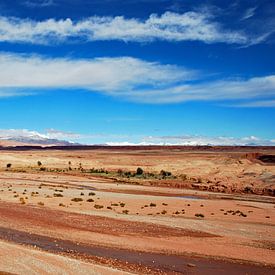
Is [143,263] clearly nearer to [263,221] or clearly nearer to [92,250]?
[92,250]

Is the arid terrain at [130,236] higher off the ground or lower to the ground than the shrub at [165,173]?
lower

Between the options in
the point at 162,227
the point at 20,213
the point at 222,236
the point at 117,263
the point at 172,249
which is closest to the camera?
the point at 117,263

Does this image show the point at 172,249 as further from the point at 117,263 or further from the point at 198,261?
the point at 117,263

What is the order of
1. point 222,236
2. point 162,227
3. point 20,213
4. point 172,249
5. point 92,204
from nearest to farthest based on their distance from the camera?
point 172,249 < point 222,236 < point 162,227 < point 20,213 < point 92,204

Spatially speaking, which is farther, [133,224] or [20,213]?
[20,213]

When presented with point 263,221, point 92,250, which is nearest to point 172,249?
point 92,250

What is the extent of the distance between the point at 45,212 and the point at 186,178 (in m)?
46.6

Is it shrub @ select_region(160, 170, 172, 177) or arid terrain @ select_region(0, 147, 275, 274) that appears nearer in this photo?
arid terrain @ select_region(0, 147, 275, 274)

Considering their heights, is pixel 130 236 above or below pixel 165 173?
below

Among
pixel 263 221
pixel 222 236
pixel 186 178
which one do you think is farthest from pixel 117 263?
pixel 186 178

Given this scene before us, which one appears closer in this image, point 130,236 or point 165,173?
point 130,236

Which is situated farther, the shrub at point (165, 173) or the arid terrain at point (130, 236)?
the shrub at point (165, 173)

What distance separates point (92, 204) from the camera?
40.2 m

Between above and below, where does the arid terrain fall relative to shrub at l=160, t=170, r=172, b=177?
below
